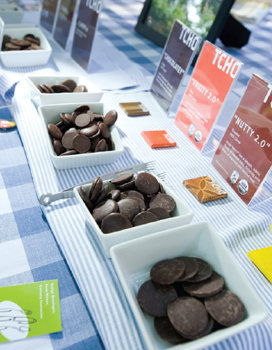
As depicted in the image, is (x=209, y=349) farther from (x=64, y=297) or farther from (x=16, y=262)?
(x=16, y=262)

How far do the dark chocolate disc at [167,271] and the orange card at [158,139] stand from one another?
0.58 m

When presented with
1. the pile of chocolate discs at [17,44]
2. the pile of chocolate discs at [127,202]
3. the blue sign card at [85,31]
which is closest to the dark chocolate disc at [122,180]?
the pile of chocolate discs at [127,202]

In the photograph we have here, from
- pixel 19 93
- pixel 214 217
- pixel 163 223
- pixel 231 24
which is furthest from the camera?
pixel 231 24

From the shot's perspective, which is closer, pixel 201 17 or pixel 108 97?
pixel 108 97

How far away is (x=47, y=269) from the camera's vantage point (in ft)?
2.55

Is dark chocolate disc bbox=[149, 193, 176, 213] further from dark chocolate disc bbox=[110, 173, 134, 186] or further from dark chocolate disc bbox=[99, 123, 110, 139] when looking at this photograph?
dark chocolate disc bbox=[99, 123, 110, 139]

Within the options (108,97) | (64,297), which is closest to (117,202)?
(64,297)

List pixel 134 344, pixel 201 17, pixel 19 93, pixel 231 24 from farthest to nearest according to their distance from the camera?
pixel 231 24 → pixel 201 17 → pixel 19 93 → pixel 134 344

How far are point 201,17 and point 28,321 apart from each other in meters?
1.75

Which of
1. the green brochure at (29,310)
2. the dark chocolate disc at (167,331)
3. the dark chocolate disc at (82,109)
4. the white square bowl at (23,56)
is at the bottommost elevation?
the green brochure at (29,310)

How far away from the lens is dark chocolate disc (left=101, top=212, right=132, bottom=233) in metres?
0.72

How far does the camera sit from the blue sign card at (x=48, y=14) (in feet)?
6.32

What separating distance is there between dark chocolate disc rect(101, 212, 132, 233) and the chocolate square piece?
33cm

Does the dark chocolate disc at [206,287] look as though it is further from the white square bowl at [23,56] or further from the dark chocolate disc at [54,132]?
the white square bowl at [23,56]
